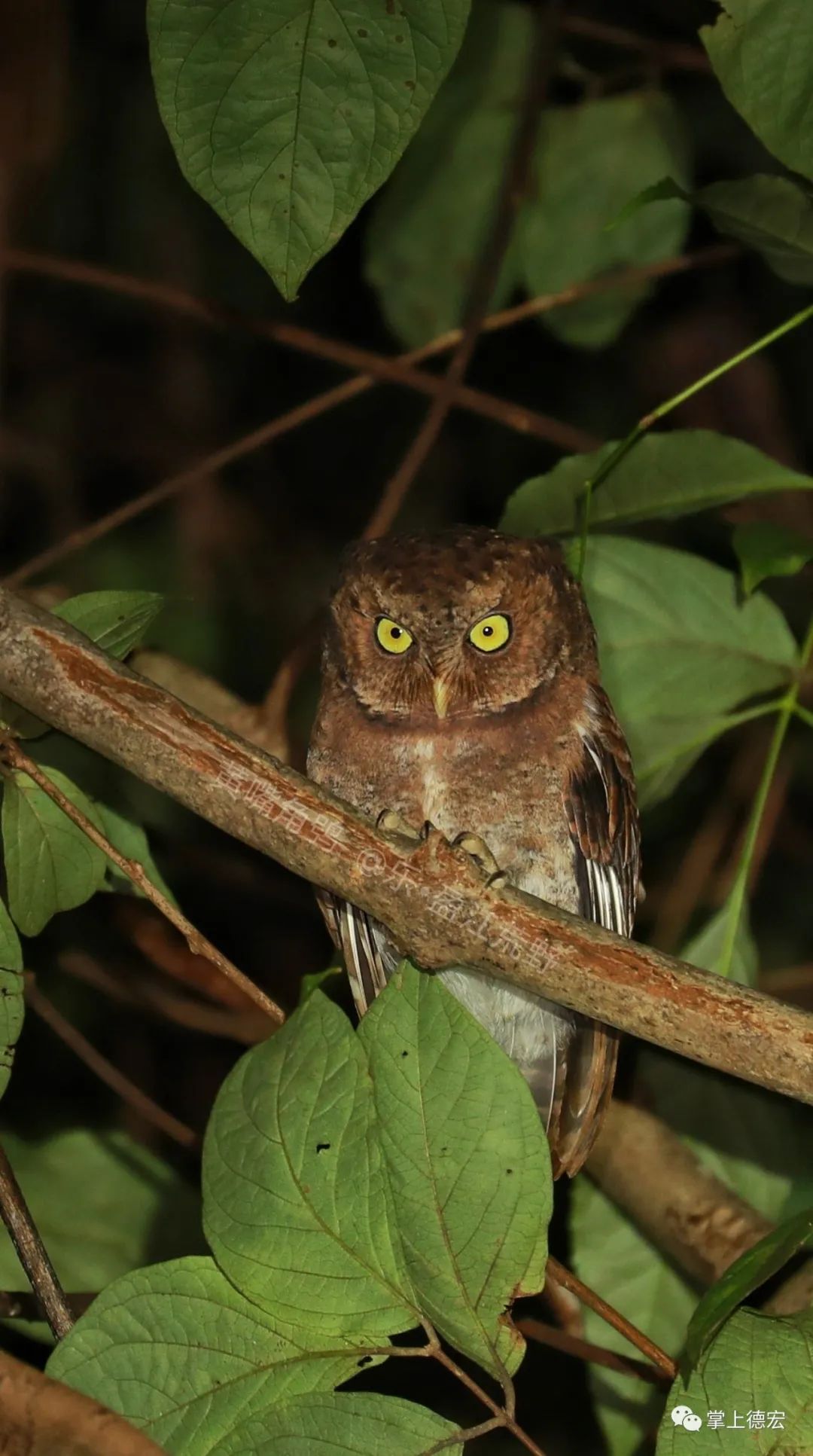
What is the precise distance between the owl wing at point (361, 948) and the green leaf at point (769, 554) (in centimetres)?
92

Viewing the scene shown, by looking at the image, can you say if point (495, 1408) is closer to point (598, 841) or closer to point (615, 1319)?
point (615, 1319)

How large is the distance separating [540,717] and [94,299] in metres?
2.78

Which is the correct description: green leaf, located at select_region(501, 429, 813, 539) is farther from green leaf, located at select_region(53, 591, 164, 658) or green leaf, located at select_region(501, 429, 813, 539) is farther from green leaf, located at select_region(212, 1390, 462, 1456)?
green leaf, located at select_region(212, 1390, 462, 1456)

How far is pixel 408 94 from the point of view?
1762 millimetres

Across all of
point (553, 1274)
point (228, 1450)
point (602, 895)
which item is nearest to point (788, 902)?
point (602, 895)

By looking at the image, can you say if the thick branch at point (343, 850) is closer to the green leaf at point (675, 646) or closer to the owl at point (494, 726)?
the owl at point (494, 726)

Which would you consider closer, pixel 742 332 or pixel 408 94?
pixel 408 94

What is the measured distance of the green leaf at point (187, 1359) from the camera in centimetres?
149

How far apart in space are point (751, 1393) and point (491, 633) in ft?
4.45

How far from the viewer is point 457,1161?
152 centimetres

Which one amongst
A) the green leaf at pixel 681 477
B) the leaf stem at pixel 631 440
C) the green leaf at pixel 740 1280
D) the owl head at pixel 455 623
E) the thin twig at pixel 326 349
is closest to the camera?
the green leaf at pixel 740 1280

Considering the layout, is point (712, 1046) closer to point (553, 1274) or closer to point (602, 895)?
point (553, 1274)

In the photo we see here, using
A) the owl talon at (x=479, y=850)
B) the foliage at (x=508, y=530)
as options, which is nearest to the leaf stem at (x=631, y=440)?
the foliage at (x=508, y=530)

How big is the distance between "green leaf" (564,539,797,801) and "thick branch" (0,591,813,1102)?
81 cm
